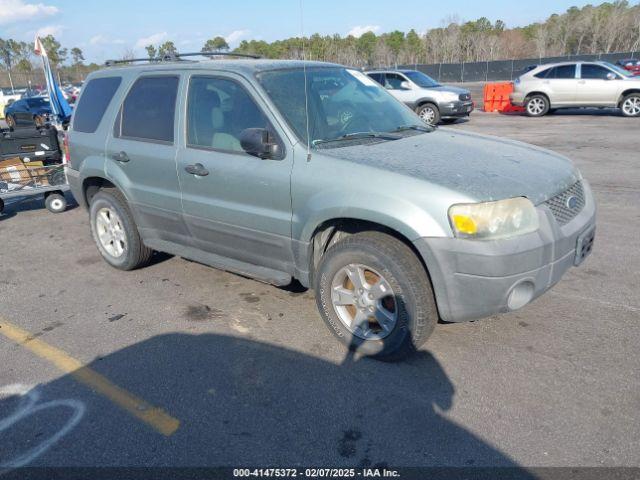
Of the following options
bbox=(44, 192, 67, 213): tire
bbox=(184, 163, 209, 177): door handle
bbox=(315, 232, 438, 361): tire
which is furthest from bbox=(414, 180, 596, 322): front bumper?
bbox=(44, 192, 67, 213): tire

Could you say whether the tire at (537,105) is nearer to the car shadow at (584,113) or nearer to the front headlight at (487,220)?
the car shadow at (584,113)

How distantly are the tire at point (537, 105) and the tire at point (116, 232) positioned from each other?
51.1ft

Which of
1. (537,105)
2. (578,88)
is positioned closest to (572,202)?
(578,88)

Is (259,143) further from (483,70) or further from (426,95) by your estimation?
(483,70)

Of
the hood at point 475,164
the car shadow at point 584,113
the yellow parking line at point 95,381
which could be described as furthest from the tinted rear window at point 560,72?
the yellow parking line at point 95,381

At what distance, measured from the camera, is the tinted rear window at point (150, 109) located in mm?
4316

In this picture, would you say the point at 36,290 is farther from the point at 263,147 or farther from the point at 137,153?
the point at 263,147

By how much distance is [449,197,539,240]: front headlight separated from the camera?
114 inches

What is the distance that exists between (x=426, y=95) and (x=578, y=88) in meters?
4.83

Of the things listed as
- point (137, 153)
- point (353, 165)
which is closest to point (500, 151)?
point (353, 165)

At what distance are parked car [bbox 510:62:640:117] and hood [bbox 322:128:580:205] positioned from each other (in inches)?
559

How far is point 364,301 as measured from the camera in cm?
343

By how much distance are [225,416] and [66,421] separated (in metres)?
0.92

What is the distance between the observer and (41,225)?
7418 millimetres
